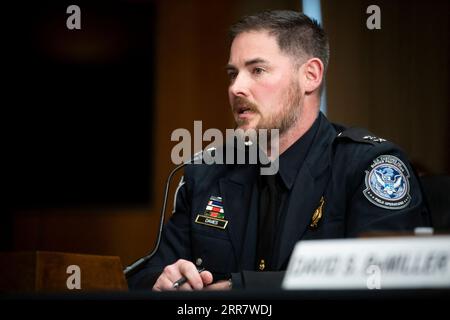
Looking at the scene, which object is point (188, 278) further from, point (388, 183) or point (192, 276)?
point (388, 183)

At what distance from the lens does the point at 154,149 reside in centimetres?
321

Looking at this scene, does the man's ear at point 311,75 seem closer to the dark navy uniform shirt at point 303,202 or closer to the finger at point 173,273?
the dark navy uniform shirt at point 303,202

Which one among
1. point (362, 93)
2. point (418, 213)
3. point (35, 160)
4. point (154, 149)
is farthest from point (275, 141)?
point (35, 160)

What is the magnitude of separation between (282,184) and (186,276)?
519 mm

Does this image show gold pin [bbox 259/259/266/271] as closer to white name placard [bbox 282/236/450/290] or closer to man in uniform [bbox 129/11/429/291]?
man in uniform [bbox 129/11/429/291]

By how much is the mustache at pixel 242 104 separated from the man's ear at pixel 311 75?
0.72 feet

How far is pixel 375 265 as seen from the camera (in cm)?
90

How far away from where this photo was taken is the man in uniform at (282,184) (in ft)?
5.77

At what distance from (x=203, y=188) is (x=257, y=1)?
53.4 inches

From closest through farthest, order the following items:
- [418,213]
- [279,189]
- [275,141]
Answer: [418,213]
[279,189]
[275,141]

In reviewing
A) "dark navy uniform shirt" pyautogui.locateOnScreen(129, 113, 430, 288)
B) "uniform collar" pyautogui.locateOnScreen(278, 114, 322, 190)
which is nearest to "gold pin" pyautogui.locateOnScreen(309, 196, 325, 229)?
"dark navy uniform shirt" pyautogui.locateOnScreen(129, 113, 430, 288)

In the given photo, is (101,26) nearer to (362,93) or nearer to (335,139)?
(362,93)

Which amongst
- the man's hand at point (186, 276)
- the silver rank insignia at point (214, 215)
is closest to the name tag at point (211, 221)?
the silver rank insignia at point (214, 215)

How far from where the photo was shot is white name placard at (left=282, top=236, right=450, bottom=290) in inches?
33.4
